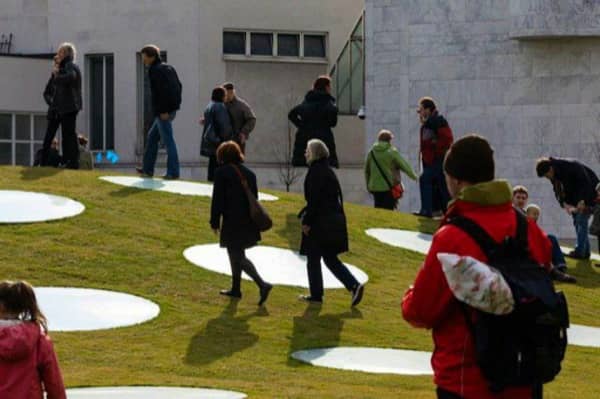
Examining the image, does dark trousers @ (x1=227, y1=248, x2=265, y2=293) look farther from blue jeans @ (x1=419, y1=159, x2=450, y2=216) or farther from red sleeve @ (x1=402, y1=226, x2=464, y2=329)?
red sleeve @ (x1=402, y1=226, x2=464, y2=329)

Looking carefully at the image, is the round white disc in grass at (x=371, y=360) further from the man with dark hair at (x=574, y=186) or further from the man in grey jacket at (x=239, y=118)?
the man in grey jacket at (x=239, y=118)

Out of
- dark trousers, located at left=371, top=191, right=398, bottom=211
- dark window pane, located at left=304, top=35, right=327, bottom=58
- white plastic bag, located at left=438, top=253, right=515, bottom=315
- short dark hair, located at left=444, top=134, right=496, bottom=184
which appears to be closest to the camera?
white plastic bag, located at left=438, top=253, right=515, bottom=315

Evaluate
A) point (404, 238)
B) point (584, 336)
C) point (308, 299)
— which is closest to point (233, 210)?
point (308, 299)

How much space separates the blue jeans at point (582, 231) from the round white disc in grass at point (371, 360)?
9.33 metres

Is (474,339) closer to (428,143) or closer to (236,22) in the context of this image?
(428,143)

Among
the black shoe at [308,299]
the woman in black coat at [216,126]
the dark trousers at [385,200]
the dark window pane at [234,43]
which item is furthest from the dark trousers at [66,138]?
the dark window pane at [234,43]

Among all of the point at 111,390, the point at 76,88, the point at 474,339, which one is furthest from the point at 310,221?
the point at 474,339

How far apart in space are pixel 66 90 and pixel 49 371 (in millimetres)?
15954

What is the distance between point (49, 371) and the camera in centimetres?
917

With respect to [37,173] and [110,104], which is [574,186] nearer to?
[37,173]

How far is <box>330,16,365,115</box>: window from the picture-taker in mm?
45719

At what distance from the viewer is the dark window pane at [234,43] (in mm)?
50406

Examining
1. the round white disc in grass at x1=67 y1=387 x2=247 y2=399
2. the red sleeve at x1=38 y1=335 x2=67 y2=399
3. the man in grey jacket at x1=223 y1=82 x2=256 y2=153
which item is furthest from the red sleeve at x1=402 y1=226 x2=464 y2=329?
the man in grey jacket at x1=223 y1=82 x2=256 y2=153

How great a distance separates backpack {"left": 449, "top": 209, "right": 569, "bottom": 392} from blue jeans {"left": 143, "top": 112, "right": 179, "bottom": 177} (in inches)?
644
